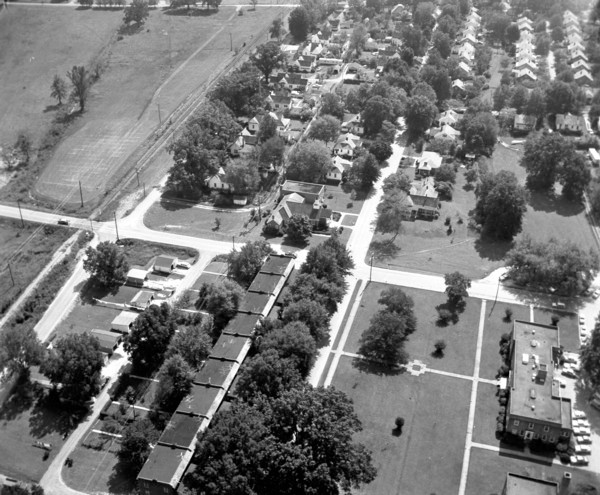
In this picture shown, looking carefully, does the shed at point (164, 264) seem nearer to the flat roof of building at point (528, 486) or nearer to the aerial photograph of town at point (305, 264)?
the aerial photograph of town at point (305, 264)

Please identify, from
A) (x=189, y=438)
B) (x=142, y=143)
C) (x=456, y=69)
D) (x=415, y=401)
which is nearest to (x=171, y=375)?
(x=189, y=438)

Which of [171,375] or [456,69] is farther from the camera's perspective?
[456,69]

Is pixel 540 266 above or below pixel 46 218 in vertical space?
above

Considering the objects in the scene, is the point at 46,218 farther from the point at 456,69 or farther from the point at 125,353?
the point at 456,69

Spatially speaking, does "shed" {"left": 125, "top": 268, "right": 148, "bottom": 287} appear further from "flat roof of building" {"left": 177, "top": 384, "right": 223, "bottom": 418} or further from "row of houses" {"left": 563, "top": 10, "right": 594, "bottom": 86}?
"row of houses" {"left": 563, "top": 10, "right": 594, "bottom": 86}

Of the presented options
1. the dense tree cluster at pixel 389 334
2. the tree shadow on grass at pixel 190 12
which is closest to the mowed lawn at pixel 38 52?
the tree shadow on grass at pixel 190 12

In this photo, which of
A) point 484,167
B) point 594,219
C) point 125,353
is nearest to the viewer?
point 125,353

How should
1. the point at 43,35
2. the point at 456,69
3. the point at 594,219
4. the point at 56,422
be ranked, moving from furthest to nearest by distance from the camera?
1. the point at 43,35
2. the point at 456,69
3. the point at 594,219
4. the point at 56,422
